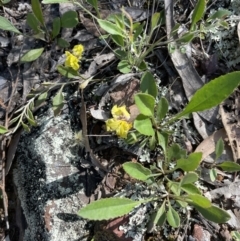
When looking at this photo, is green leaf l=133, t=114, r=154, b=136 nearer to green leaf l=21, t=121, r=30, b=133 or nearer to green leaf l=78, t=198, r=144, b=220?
green leaf l=78, t=198, r=144, b=220

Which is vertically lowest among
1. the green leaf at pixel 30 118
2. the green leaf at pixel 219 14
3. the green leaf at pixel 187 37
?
the green leaf at pixel 30 118

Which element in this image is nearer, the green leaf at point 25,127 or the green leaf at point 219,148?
the green leaf at point 219,148

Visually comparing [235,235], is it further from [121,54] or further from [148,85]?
[121,54]

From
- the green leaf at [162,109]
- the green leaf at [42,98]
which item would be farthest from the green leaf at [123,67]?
the green leaf at [42,98]

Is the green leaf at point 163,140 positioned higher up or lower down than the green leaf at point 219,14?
lower down

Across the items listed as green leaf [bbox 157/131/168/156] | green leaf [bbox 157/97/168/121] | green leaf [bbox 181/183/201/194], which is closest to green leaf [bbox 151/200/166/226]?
green leaf [bbox 181/183/201/194]

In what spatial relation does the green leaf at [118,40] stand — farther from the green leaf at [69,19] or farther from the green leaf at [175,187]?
the green leaf at [175,187]

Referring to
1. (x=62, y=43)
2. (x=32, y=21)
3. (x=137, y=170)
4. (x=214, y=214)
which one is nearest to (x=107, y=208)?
(x=137, y=170)

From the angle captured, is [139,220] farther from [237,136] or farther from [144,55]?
[144,55]
